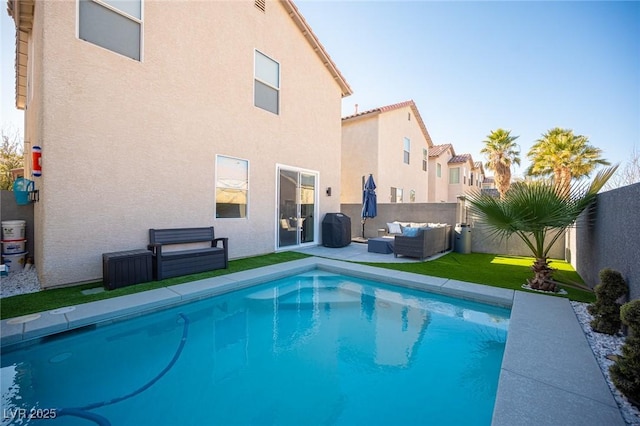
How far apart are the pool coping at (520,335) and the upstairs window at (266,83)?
5515mm

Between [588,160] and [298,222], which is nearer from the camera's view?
[298,222]

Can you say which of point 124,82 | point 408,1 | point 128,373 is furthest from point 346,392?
point 408,1

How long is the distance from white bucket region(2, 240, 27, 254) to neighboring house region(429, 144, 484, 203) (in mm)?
22386

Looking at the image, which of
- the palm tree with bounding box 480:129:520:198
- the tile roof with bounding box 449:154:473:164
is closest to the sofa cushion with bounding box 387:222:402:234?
the palm tree with bounding box 480:129:520:198

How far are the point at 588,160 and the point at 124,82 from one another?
66.6 ft

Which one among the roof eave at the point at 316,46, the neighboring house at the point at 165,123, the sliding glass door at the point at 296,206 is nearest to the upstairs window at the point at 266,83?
the neighboring house at the point at 165,123

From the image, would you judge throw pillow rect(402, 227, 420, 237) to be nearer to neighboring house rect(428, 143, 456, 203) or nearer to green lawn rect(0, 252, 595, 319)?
green lawn rect(0, 252, 595, 319)

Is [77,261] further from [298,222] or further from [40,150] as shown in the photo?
[298,222]

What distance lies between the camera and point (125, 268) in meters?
5.04

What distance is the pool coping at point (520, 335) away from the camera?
210cm

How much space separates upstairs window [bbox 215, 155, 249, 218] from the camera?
24.6 feet

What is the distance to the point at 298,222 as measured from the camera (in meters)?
9.95

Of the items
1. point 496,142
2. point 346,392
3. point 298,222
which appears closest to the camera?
point 346,392

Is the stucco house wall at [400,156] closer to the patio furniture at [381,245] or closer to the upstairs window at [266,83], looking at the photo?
the patio furniture at [381,245]
